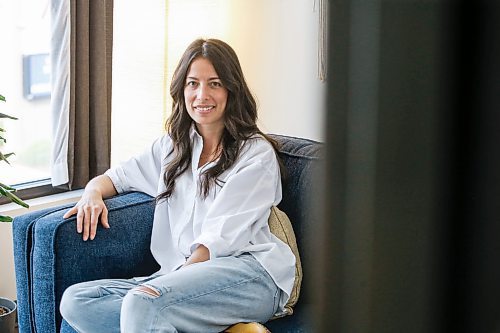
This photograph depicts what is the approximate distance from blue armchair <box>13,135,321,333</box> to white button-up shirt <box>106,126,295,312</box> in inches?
2.4

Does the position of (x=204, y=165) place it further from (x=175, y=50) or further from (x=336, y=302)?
(x=336, y=302)

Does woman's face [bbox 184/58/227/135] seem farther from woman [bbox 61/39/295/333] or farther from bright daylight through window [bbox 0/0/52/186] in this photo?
bright daylight through window [bbox 0/0/52/186]

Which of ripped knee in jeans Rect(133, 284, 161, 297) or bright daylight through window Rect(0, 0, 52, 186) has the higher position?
bright daylight through window Rect(0, 0, 52, 186)

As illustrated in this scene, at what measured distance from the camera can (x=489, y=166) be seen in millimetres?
92

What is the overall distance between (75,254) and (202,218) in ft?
1.15

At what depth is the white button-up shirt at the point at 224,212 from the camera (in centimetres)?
212

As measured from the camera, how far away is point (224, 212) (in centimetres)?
216

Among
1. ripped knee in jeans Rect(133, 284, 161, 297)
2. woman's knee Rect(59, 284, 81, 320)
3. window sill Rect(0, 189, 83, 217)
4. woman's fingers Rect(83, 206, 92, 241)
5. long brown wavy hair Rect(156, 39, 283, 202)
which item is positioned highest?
long brown wavy hair Rect(156, 39, 283, 202)

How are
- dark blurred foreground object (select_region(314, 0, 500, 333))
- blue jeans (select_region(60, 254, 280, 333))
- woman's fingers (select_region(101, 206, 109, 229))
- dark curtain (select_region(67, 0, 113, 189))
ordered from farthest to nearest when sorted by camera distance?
dark curtain (select_region(67, 0, 113, 189)) < woman's fingers (select_region(101, 206, 109, 229)) < blue jeans (select_region(60, 254, 280, 333)) < dark blurred foreground object (select_region(314, 0, 500, 333))

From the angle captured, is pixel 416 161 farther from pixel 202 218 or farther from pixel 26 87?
pixel 26 87

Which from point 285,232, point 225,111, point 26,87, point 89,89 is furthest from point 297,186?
point 26,87

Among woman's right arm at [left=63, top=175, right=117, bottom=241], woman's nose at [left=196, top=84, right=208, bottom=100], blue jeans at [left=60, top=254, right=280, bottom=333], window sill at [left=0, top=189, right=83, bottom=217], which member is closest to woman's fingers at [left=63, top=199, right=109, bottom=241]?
woman's right arm at [left=63, top=175, right=117, bottom=241]

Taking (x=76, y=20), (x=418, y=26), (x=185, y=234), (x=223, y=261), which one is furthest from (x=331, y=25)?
(x=76, y=20)

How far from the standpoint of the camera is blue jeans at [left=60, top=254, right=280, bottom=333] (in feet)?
6.22
